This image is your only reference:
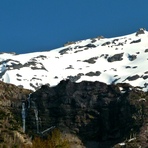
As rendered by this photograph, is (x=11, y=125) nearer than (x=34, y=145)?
No

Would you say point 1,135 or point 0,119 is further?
point 0,119

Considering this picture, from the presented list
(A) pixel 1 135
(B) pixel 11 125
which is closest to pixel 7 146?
(A) pixel 1 135

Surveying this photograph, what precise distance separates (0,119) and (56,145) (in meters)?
89.3

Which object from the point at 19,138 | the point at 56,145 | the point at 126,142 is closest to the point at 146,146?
the point at 126,142

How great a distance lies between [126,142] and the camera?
193 m

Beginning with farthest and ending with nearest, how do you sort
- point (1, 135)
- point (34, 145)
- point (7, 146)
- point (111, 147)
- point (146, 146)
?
point (111, 147) → point (146, 146) → point (1, 135) → point (7, 146) → point (34, 145)

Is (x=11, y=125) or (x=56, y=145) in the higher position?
(x=11, y=125)

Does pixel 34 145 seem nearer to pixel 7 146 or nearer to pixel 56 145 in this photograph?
pixel 56 145

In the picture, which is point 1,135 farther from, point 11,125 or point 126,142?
point 126,142

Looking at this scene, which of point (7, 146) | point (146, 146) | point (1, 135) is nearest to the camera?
point (7, 146)

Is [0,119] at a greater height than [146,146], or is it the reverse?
[0,119]

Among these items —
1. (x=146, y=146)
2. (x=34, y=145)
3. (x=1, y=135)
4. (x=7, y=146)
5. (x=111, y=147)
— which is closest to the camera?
(x=34, y=145)

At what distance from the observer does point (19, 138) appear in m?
175

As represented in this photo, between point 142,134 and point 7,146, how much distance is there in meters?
62.5
